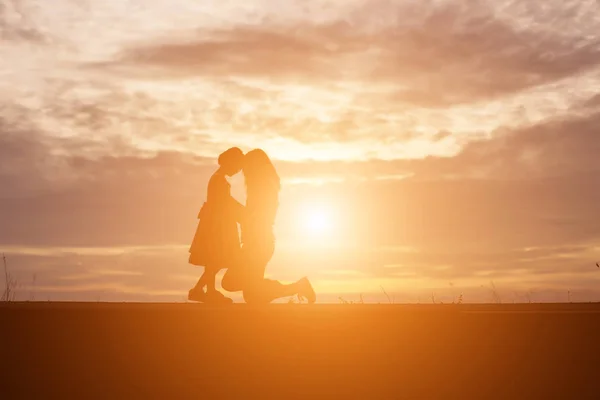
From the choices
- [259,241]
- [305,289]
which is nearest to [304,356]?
[305,289]

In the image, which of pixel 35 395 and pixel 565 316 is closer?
pixel 35 395

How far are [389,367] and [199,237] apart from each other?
643cm

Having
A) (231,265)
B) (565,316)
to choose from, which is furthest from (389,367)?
(231,265)

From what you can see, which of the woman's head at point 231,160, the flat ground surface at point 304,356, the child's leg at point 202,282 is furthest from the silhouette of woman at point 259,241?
the flat ground surface at point 304,356

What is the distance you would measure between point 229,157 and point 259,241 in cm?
177

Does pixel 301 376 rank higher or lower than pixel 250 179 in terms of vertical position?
lower

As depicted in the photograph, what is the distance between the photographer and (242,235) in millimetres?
17250

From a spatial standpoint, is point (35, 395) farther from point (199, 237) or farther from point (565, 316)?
point (565, 316)

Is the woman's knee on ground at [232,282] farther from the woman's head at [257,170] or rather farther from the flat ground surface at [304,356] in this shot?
the flat ground surface at [304,356]

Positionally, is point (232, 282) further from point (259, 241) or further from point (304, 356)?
point (304, 356)

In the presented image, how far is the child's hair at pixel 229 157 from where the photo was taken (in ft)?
55.4

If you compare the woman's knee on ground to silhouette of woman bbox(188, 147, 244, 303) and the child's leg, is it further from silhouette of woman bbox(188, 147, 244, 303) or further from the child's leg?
the child's leg

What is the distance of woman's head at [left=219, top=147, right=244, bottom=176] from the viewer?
1688 centimetres

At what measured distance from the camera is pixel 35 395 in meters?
11.2
